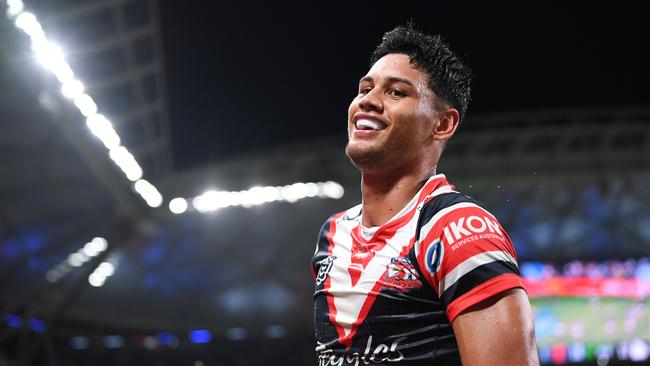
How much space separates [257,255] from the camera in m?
31.7

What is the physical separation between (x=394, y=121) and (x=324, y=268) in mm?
679

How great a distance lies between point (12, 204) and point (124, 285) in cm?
981

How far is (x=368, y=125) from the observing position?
9.36ft

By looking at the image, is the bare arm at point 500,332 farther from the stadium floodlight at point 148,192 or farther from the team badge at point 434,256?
the stadium floodlight at point 148,192

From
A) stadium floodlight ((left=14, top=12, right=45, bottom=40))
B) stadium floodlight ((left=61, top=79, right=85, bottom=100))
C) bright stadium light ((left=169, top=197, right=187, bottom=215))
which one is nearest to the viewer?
stadium floodlight ((left=14, top=12, right=45, bottom=40))

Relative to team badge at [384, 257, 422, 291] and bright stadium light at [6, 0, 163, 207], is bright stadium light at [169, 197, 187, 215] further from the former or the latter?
team badge at [384, 257, 422, 291]

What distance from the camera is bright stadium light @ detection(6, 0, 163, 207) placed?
33.3ft

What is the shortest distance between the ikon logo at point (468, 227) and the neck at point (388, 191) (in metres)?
0.54

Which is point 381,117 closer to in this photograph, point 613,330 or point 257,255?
point 613,330

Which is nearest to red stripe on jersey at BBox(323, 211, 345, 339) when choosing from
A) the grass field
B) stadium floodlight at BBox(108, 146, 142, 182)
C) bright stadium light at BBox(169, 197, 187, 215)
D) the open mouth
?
the open mouth

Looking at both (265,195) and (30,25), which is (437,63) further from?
(265,195)

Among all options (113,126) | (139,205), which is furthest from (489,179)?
(113,126)

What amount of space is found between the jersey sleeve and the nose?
640 mm

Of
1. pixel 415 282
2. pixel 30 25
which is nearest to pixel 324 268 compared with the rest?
pixel 415 282
